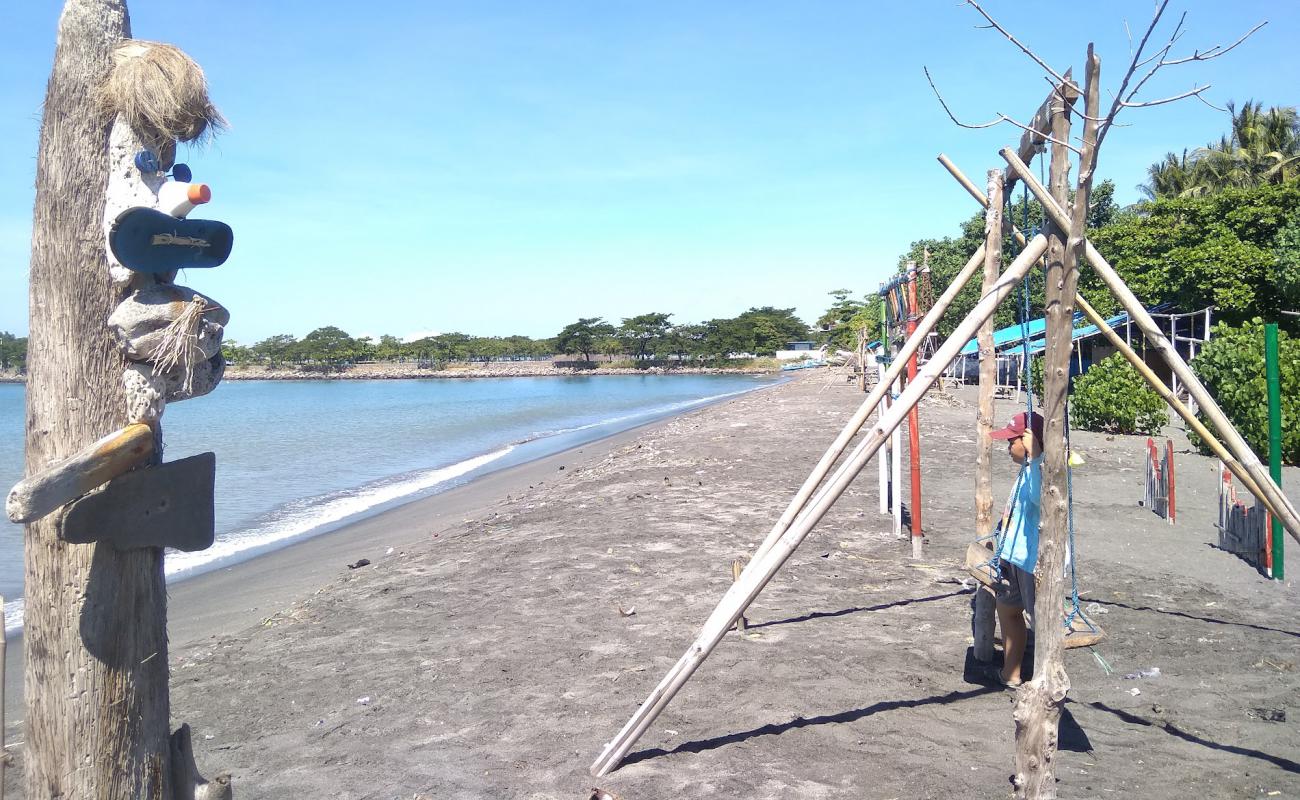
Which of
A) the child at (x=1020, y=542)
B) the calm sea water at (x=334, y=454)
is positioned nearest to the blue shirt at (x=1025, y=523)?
the child at (x=1020, y=542)

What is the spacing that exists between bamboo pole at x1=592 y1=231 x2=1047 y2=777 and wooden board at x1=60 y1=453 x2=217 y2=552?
2055 millimetres

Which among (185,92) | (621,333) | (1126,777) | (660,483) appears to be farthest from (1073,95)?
(621,333)

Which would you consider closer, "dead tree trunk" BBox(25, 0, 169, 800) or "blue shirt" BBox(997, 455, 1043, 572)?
"dead tree trunk" BBox(25, 0, 169, 800)

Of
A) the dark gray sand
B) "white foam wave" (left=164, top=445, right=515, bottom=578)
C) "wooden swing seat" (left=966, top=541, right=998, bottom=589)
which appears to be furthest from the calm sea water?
"wooden swing seat" (left=966, top=541, right=998, bottom=589)

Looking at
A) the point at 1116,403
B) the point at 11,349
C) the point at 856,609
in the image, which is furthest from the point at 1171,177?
the point at 11,349

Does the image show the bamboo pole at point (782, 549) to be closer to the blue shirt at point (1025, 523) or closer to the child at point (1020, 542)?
the child at point (1020, 542)

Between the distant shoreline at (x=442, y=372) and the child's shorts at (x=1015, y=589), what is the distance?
321ft

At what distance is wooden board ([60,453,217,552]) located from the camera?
7.81 feet

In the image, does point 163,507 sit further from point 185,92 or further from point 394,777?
point 394,777

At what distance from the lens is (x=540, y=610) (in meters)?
6.77

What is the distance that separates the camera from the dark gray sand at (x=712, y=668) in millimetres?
4031

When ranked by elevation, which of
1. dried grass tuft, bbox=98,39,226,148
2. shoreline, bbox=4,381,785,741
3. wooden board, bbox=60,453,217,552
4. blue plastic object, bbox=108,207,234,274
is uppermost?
dried grass tuft, bbox=98,39,226,148

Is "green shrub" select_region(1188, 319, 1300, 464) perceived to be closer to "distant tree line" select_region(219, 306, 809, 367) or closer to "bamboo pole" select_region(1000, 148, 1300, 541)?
"bamboo pole" select_region(1000, 148, 1300, 541)

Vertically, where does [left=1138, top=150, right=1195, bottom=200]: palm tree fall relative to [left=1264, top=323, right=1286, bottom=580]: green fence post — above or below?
above
